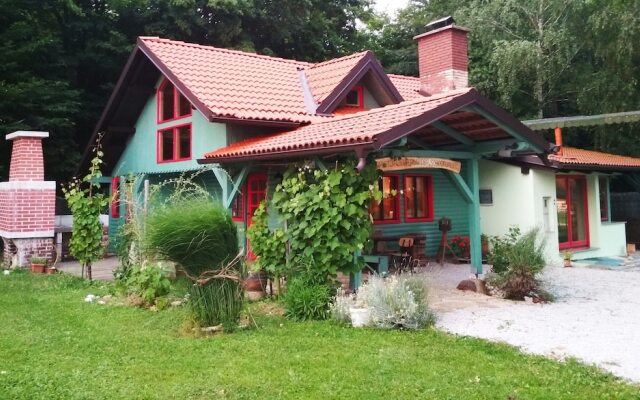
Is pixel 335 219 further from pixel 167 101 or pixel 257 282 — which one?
pixel 167 101

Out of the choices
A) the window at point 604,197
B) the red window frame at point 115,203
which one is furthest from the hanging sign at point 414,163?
the red window frame at point 115,203

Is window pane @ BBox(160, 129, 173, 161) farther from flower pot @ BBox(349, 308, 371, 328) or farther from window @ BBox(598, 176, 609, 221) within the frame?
Answer: window @ BBox(598, 176, 609, 221)

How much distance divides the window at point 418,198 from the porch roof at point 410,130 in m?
2.71

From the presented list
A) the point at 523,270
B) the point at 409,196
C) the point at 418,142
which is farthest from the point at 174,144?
the point at 523,270

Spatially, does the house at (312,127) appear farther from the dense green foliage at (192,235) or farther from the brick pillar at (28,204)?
the brick pillar at (28,204)

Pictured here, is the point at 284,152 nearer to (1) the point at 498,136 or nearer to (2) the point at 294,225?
(2) the point at 294,225

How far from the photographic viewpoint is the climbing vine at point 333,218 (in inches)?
283

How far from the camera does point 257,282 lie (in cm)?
844

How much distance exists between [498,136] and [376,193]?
329 cm

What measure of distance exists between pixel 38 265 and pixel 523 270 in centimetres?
986

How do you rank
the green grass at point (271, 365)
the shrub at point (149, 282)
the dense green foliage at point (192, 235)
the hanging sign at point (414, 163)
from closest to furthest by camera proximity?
1. the green grass at point (271, 365)
2. the dense green foliage at point (192, 235)
3. the shrub at point (149, 282)
4. the hanging sign at point (414, 163)

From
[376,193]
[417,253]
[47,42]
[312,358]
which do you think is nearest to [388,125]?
[376,193]

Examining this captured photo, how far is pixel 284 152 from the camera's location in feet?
27.3

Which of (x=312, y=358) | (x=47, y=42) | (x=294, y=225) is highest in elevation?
(x=47, y=42)
